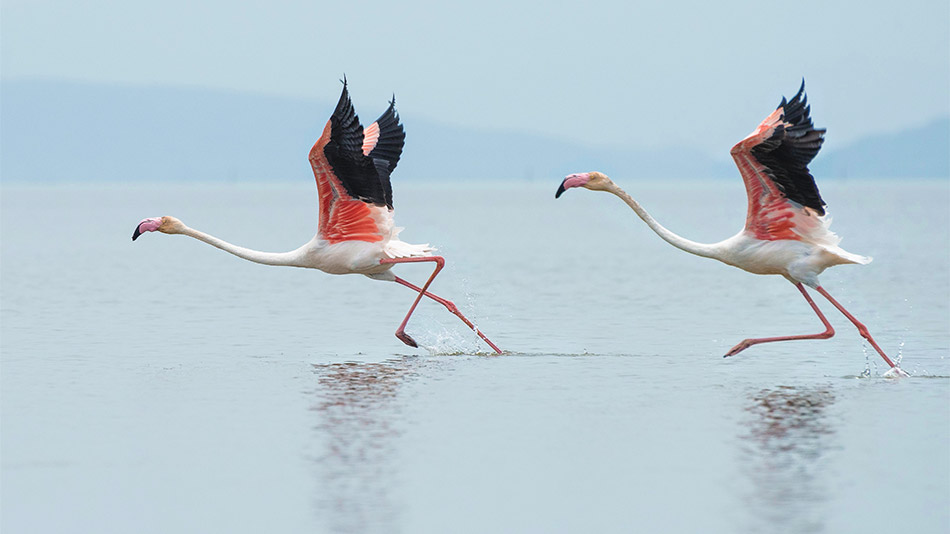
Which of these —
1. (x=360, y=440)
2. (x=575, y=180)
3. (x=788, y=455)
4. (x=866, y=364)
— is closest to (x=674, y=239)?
(x=575, y=180)

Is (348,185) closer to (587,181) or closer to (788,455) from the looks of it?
(587,181)

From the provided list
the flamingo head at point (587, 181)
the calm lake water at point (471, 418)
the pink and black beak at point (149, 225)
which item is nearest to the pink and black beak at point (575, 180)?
the flamingo head at point (587, 181)

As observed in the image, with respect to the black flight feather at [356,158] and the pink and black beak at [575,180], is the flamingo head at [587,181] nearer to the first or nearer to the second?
the pink and black beak at [575,180]

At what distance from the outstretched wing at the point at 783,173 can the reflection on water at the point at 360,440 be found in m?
3.77

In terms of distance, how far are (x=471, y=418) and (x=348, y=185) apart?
3835 mm

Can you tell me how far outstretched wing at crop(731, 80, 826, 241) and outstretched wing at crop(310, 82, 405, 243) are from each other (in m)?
3.69

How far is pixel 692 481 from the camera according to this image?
30.8 ft

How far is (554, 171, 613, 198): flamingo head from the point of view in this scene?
12913mm

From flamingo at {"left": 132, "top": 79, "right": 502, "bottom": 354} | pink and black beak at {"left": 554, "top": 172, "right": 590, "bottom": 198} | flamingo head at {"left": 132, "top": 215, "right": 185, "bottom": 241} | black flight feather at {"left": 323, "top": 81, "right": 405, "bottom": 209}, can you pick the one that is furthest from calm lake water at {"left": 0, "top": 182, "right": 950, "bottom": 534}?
Result: black flight feather at {"left": 323, "top": 81, "right": 405, "bottom": 209}

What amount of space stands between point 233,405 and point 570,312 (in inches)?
363

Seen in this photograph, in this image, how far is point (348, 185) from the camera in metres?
14.5

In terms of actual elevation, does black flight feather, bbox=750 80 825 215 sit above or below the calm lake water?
above

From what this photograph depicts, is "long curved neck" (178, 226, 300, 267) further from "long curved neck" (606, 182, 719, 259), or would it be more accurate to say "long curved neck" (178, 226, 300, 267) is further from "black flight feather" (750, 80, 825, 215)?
"black flight feather" (750, 80, 825, 215)

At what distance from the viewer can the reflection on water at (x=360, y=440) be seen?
8609 mm
